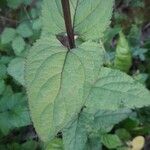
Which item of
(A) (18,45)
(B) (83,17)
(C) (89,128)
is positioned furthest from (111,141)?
(B) (83,17)

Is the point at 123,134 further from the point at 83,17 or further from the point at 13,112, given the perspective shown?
the point at 83,17

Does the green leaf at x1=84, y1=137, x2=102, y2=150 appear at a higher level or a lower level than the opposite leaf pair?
lower

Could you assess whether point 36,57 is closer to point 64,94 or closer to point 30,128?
point 64,94

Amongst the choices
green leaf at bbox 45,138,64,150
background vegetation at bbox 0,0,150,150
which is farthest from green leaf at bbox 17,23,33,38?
green leaf at bbox 45,138,64,150

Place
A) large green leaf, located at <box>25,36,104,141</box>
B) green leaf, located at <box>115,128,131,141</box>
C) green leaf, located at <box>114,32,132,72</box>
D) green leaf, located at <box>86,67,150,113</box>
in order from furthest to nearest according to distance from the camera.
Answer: green leaf, located at <box>114,32,132,72</box>
green leaf, located at <box>115,128,131,141</box>
green leaf, located at <box>86,67,150,113</box>
large green leaf, located at <box>25,36,104,141</box>

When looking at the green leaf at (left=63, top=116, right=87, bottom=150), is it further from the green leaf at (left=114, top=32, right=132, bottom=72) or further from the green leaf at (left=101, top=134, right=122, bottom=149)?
the green leaf at (left=114, top=32, right=132, bottom=72)
